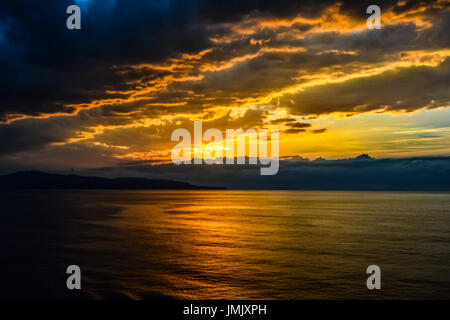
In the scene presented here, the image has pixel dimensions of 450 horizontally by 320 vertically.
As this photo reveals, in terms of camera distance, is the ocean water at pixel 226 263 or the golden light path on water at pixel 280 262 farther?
the golden light path on water at pixel 280 262

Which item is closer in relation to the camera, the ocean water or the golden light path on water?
the ocean water

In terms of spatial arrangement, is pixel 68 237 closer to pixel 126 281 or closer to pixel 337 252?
pixel 126 281

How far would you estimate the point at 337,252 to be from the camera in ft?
128

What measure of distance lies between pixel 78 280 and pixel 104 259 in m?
9.25

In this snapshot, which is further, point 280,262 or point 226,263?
point 280,262

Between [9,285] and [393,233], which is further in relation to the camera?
[393,233]

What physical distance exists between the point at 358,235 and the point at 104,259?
3806cm

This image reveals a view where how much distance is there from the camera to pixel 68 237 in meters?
50.7

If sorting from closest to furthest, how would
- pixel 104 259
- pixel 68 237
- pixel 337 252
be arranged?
pixel 104 259 < pixel 337 252 < pixel 68 237

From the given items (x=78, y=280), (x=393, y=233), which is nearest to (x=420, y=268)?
(x=393, y=233)
